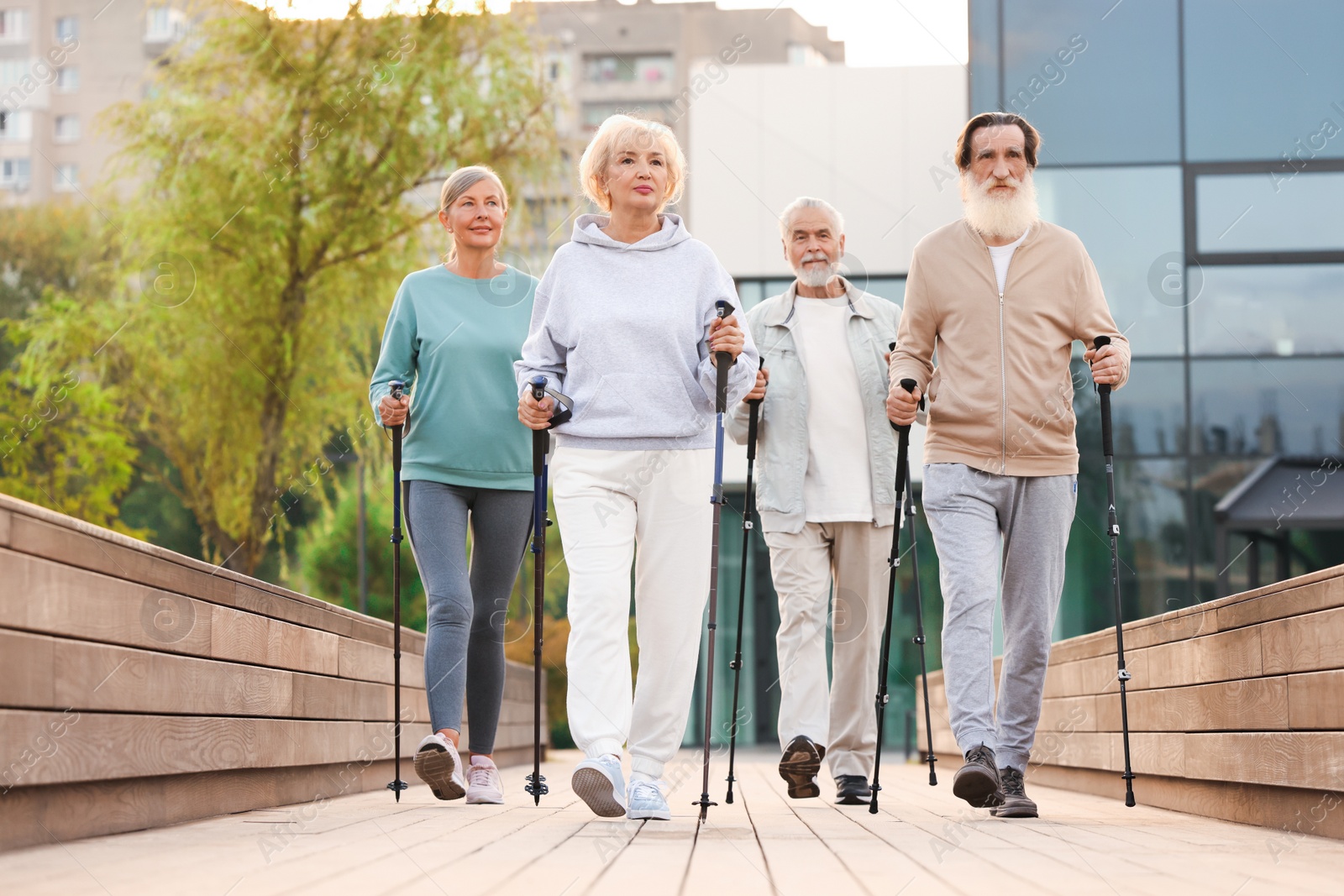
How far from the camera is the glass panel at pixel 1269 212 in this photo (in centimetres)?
1482

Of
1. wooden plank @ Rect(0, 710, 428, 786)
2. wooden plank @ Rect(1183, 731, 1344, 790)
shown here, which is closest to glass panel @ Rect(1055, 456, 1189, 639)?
wooden plank @ Rect(1183, 731, 1344, 790)

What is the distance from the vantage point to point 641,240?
4707 mm

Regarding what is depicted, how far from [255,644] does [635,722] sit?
59.0 inches

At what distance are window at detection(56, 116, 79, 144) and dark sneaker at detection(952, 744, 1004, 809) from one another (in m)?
70.0

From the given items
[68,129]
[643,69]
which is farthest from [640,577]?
[68,129]

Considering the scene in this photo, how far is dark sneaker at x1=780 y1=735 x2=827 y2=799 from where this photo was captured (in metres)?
5.56

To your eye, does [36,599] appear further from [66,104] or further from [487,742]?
[66,104]

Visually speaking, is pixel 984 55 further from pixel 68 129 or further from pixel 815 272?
pixel 68 129

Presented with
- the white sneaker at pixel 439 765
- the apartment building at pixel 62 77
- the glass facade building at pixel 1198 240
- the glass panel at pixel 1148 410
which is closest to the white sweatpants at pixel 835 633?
the white sneaker at pixel 439 765

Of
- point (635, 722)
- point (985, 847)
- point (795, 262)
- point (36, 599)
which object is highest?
point (795, 262)

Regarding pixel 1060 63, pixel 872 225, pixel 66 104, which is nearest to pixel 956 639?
pixel 1060 63

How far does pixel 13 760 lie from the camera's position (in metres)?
3.45

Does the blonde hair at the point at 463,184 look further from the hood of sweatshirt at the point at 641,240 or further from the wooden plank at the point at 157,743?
the wooden plank at the point at 157,743

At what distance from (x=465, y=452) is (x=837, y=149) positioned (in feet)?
45.8
